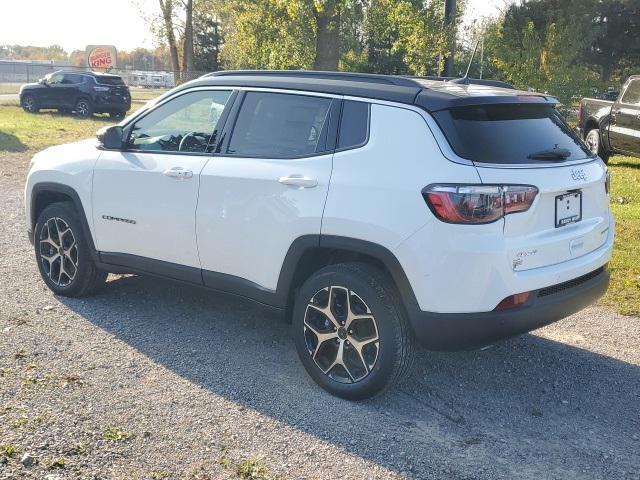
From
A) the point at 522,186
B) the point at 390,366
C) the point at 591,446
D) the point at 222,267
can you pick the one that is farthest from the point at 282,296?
the point at 591,446

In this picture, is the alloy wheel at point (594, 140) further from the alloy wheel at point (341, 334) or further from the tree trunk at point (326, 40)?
the alloy wheel at point (341, 334)

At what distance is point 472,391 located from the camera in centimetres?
450

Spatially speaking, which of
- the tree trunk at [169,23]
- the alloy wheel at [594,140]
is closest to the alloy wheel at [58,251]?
the alloy wheel at [594,140]

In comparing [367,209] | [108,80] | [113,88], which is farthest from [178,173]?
[108,80]

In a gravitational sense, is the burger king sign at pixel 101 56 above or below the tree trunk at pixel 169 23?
below

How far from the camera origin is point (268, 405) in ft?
→ 13.8

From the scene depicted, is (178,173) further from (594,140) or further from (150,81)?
(150,81)

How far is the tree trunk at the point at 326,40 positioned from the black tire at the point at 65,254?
48.5 feet

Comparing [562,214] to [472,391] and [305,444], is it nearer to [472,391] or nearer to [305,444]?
[472,391]

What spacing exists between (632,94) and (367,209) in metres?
12.5

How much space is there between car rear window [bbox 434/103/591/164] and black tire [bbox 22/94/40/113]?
26636 mm

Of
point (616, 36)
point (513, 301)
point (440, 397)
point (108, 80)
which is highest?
point (616, 36)

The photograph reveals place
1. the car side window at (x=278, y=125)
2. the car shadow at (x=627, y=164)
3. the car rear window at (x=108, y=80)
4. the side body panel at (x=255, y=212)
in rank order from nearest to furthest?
the side body panel at (x=255, y=212), the car side window at (x=278, y=125), the car shadow at (x=627, y=164), the car rear window at (x=108, y=80)

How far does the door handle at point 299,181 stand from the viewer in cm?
425
